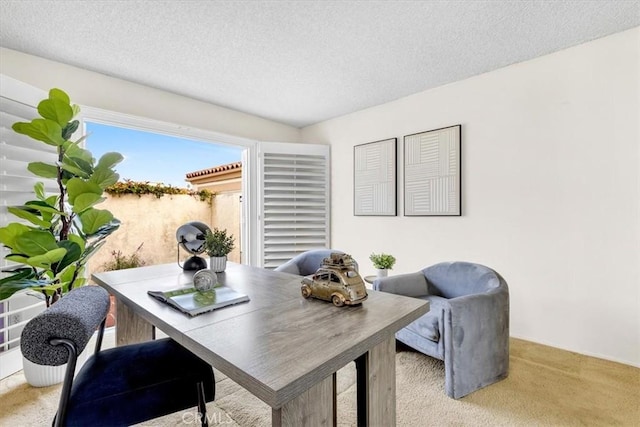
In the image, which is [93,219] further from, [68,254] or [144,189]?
[144,189]

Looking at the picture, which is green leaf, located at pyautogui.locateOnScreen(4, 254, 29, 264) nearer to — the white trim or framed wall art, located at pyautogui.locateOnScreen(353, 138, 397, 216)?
the white trim

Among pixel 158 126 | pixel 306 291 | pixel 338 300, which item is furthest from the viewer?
pixel 158 126

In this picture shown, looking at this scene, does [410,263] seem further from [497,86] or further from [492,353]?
[497,86]

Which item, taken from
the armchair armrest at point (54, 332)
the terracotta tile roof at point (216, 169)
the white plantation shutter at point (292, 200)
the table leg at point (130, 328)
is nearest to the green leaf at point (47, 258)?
the table leg at point (130, 328)

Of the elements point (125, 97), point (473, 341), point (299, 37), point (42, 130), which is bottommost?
point (473, 341)

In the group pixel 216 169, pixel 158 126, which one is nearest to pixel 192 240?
pixel 158 126

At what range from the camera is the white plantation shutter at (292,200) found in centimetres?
369

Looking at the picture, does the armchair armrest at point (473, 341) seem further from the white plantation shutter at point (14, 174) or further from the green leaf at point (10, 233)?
the white plantation shutter at point (14, 174)

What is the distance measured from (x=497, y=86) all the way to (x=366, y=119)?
138 centimetres

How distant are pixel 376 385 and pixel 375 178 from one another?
2.66 m

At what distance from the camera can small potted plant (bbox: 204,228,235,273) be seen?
1.78 meters

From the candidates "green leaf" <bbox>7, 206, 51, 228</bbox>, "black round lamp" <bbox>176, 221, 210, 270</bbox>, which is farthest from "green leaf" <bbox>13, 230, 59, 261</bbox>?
"black round lamp" <bbox>176, 221, 210, 270</bbox>

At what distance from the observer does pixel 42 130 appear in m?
1.74

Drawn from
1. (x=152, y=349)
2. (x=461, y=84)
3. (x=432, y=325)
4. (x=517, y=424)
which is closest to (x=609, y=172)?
(x=461, y=84)
